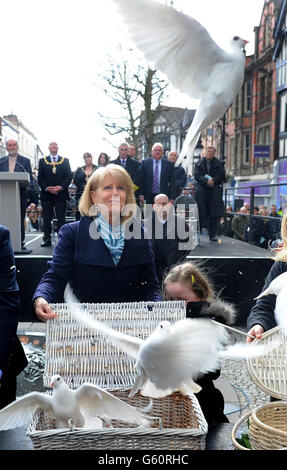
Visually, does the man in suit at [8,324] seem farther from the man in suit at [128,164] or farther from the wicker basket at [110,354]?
the man in suit at [128,164]

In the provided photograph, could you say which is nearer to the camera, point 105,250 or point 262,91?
point 105,250

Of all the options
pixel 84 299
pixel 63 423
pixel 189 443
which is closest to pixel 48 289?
pixel 84 299

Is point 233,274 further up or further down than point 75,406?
further down

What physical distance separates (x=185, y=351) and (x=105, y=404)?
41 cm

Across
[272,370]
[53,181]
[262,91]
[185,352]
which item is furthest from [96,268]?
[53,181]

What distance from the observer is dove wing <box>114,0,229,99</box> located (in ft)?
4.50

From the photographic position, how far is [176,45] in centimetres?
146

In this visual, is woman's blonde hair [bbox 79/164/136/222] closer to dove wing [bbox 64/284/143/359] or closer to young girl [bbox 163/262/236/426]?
young girl [bbox 163/262/236/426]

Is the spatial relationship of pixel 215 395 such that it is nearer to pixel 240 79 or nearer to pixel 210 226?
pixel 240 79

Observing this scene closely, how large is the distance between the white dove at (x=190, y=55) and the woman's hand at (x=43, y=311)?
0.75 meters

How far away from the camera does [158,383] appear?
118 cm

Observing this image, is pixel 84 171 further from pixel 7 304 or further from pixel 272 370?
pixel 272 370

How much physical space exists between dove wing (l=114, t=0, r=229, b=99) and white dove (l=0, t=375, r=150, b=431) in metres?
0.96

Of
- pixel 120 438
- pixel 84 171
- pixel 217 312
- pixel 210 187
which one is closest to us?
pixel 120 438
